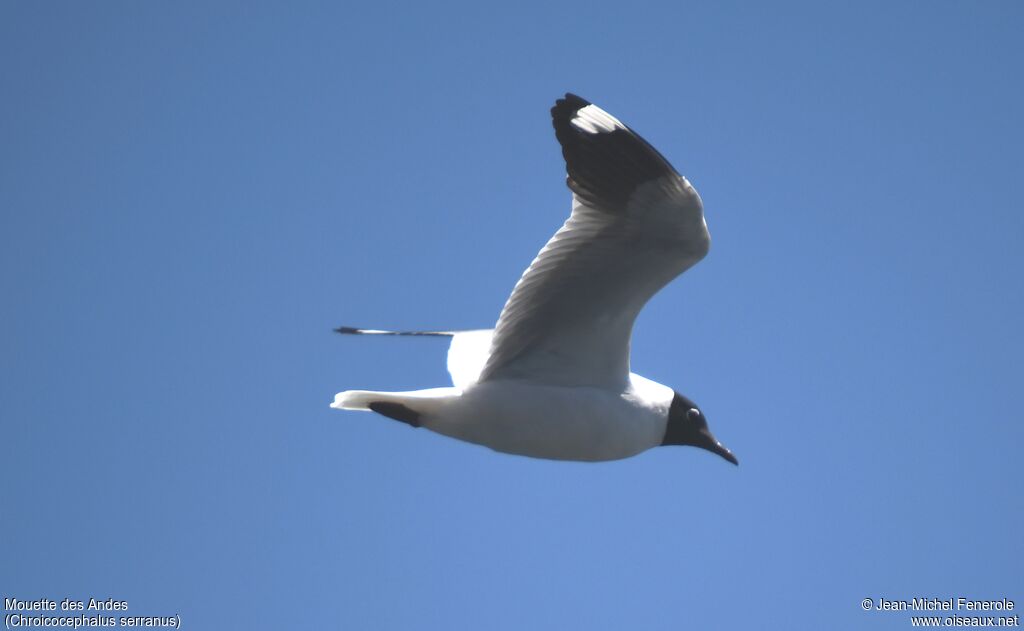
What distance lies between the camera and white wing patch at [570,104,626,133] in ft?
22.6

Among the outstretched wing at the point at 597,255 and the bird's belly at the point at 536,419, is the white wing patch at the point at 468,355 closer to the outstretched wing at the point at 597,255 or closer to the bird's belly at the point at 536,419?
the bird's belly at the point at 536,419

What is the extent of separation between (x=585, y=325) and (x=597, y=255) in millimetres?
502

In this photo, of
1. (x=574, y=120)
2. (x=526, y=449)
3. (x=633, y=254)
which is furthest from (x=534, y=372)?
(x=574, y=120)

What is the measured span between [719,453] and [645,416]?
86 centimetres

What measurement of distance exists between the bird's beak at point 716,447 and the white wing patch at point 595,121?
7.30ft

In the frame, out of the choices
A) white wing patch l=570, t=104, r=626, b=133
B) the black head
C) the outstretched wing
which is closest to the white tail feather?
the outstretched wing

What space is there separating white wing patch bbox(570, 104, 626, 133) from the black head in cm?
187

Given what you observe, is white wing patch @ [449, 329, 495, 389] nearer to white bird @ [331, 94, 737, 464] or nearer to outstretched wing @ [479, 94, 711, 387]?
white bird @ [331, 94, 737, 464]

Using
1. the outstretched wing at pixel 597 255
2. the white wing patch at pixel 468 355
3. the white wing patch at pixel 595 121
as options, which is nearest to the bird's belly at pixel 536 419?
the outstretched wing at pixel 597 255

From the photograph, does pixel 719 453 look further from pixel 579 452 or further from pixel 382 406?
pixel 382 406

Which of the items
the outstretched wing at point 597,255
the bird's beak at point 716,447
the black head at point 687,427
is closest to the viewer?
the outstretched wing at point 597,255

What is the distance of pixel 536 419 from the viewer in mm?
7453

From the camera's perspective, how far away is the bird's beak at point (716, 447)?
27.5 feet

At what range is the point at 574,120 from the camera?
22.6 ft
